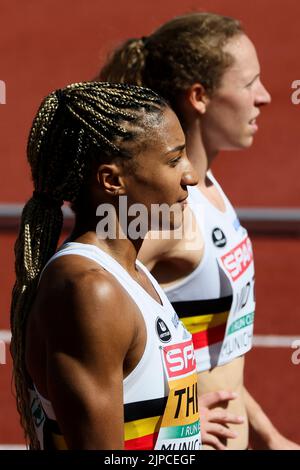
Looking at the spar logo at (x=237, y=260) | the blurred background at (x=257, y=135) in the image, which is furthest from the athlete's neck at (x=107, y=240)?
the blurred background at (x=257, y=135)

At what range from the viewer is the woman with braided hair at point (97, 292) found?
2.16 m

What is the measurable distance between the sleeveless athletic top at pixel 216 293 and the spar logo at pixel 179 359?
655 mm

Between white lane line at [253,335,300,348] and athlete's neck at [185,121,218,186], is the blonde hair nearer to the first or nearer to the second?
athlete's neck at [185,121,218,186]

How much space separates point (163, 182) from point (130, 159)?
9 cm

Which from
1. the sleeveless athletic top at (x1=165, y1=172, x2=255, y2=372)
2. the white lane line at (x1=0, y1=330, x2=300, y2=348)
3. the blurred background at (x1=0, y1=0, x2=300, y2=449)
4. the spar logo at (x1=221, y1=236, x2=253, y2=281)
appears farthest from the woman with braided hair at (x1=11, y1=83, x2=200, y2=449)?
the white lane line at (x1=0, y1=330, x2=300, y2=348)

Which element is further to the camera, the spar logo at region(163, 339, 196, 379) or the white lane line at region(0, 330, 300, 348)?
the white lane line at region(0, 330, 300, 348)

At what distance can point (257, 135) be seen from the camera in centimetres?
970

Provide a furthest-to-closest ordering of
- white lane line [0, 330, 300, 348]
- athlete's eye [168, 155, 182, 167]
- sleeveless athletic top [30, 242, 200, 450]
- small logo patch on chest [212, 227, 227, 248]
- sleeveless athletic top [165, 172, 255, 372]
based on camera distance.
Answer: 1. white lane line [0, 330, 300, 348]
2. small logo patch on chest [212, 227, 227, 248]
3. sleeveless athletic top [165, 172, 255, 372]
4. athlete's eye [168, 155, 182, 167]
5. sleeveless athletic top [30, 242, 200, 450]

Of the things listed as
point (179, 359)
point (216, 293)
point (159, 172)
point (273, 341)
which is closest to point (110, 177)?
point (159, 172)

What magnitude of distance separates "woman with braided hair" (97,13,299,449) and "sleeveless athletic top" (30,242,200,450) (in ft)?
2.38

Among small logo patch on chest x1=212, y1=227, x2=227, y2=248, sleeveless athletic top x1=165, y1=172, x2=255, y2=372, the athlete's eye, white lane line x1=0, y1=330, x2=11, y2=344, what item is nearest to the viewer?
the athlete's eye

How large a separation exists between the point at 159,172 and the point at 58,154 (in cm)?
23

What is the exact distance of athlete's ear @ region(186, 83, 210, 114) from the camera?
339 cm
